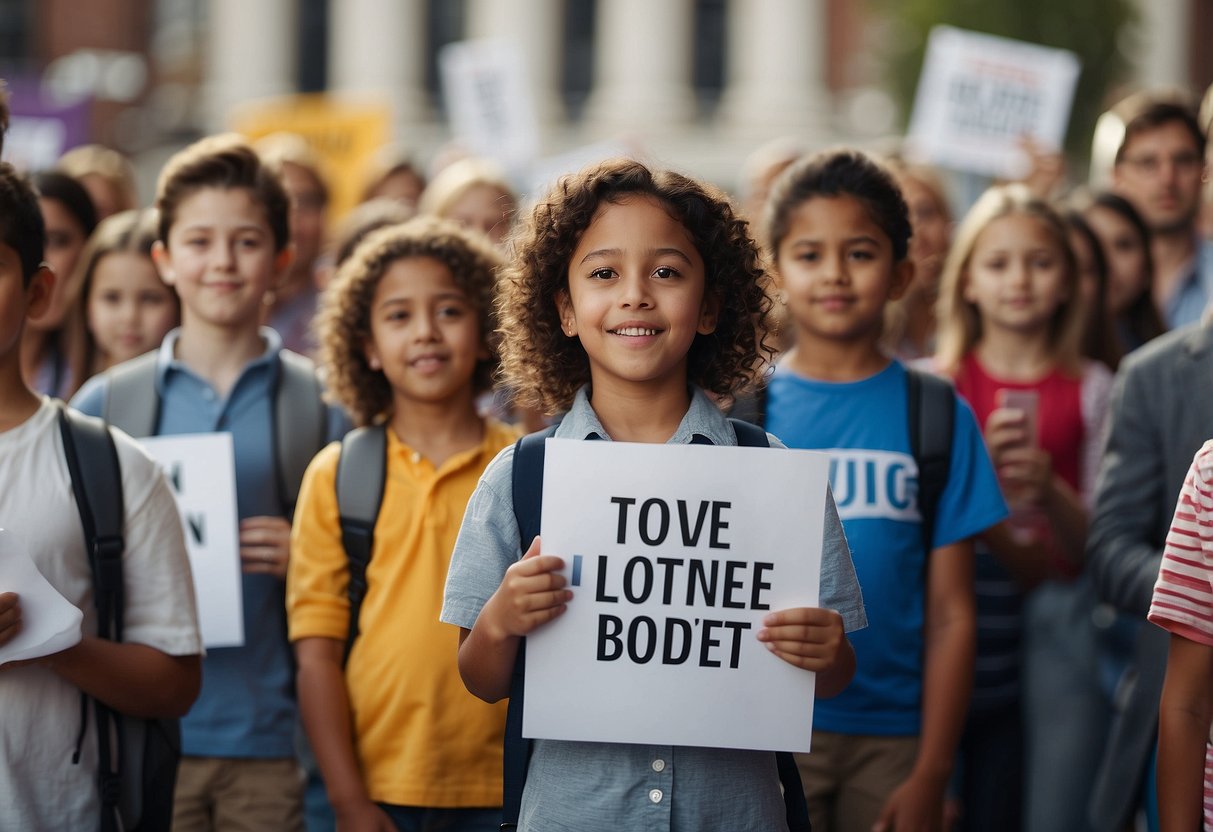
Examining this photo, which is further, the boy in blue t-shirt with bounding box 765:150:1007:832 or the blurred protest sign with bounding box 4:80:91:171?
the blurred protest sign with bounding box 4:80:91:171

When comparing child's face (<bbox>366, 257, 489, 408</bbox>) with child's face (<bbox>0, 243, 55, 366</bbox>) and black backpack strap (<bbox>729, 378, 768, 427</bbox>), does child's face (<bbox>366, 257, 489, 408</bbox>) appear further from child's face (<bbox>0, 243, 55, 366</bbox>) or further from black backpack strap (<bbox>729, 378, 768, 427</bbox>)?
child's face (<bbox>0, 243, 55, 366</bbox>)

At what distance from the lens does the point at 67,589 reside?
2.62m

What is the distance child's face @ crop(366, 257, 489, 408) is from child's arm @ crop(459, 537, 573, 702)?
3.18ft

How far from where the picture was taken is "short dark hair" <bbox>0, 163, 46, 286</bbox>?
2.69 meters

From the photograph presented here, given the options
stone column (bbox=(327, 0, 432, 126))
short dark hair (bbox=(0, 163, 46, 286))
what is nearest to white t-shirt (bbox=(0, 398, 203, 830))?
short dark hair (bbox=(0, 163, 46, 286))

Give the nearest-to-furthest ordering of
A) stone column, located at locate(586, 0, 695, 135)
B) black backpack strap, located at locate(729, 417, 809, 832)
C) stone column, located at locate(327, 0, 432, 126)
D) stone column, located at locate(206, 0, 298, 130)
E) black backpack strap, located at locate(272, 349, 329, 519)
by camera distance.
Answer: black backpack strap, located at locate(729, 417, 809, 832) → black backpack strap, located at locate(272, 349, 329, 519) → stone column, located at locate(586, 0, 695, 135) → stone column, located at locate(327, 0, 432, 126) → stone column, located at locate(206, 0, 298, 130)

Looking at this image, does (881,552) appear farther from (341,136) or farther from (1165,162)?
(341,136)

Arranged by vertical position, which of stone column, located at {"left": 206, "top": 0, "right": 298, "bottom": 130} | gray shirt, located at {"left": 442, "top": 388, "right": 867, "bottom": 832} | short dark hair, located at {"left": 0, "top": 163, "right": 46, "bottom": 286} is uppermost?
stone column, located at {"left": 206, "top": 0, "right": 298, "bottom": 130}

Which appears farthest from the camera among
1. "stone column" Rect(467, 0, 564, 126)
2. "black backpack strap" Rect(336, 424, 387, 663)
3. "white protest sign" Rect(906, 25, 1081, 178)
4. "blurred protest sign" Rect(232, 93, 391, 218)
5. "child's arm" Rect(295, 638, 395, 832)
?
"stone column" Rect(467, 0, 564, 126)

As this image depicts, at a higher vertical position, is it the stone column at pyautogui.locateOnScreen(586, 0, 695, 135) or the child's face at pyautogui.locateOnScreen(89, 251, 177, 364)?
the stone column at pyautogui.locateOnScreen(586, 0, 695, 135)

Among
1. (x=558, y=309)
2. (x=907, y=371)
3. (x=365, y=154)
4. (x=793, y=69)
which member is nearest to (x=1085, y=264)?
(x=907, y=371)

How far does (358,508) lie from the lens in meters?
3.21

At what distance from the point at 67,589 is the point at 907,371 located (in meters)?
1.75

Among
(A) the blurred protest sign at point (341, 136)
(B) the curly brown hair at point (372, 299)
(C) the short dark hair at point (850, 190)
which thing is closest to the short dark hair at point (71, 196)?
(B) the curly brown hair at point (372, 299)
